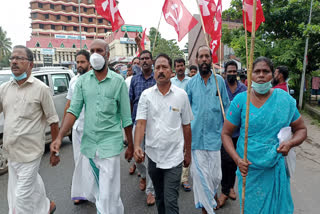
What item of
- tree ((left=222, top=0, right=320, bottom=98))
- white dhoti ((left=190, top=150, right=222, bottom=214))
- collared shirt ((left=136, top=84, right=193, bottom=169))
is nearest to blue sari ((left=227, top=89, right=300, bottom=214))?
collared shirt ((left=136, top=84, right=193, bottom=169))

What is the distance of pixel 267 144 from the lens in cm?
201

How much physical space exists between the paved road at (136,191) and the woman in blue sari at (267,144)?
1223mm

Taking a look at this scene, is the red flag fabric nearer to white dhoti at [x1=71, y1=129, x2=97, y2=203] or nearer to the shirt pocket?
the shirt pocket

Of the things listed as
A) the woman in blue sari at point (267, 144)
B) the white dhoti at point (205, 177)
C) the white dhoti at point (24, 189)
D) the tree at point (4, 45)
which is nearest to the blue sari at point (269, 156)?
the woman in blue sari at point (267, 144)

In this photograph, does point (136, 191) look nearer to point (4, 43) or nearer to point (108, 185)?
point (108, 185)

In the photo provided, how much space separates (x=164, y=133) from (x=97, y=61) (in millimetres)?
1034

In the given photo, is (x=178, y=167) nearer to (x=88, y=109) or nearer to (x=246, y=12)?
(x=88, y=109)

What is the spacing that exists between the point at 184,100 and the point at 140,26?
46.3 metres

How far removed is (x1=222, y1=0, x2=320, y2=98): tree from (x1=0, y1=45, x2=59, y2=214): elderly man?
8858mm

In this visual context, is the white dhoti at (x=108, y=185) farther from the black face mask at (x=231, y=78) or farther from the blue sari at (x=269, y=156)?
the black face mask at (x=231, y=78)

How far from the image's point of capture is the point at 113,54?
4675 cm

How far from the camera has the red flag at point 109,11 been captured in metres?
4.58

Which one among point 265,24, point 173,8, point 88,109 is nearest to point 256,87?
point 88,109

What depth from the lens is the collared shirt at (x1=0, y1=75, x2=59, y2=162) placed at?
260 centimetres
